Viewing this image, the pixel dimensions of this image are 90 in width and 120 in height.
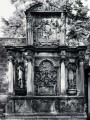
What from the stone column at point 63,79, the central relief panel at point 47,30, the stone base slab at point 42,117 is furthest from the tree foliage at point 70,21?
the stone base slab at point 42,117

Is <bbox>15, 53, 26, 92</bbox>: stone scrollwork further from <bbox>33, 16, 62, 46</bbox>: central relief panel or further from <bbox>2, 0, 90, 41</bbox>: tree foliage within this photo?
<bbox>2, 0, 90, 41</bbox>: tree foliage

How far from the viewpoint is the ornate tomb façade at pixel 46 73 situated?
1587 centimetres

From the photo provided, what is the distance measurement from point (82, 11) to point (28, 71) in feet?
29.7

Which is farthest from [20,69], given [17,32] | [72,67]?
[17,32]

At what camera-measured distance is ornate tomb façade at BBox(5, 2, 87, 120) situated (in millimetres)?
15867

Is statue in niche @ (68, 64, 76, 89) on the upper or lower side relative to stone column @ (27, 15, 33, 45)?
lower

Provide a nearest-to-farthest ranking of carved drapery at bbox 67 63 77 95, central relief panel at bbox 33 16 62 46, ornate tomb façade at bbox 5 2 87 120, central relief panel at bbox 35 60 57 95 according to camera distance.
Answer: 1. ornate tomb façade at bbox 5 2 87 120
2. carved drapery at bbox 67 63 77 95
3. central relief panel at bbox 35 60 57 95
4. central relief panel at bbox 33 16 62 46

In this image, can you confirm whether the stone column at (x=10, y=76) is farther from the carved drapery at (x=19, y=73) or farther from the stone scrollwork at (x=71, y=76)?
the stone scrollwork at (x=71, y=76)

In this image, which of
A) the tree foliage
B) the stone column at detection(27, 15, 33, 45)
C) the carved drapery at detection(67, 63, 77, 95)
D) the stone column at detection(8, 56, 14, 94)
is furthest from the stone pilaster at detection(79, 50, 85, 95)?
the tree foliage

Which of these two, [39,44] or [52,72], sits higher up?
[39,44]

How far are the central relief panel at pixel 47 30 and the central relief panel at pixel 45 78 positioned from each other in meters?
1.03

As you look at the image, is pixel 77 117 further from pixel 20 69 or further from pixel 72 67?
pixel 20 69

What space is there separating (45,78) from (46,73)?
26cm

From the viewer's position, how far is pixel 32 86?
16156 mm
